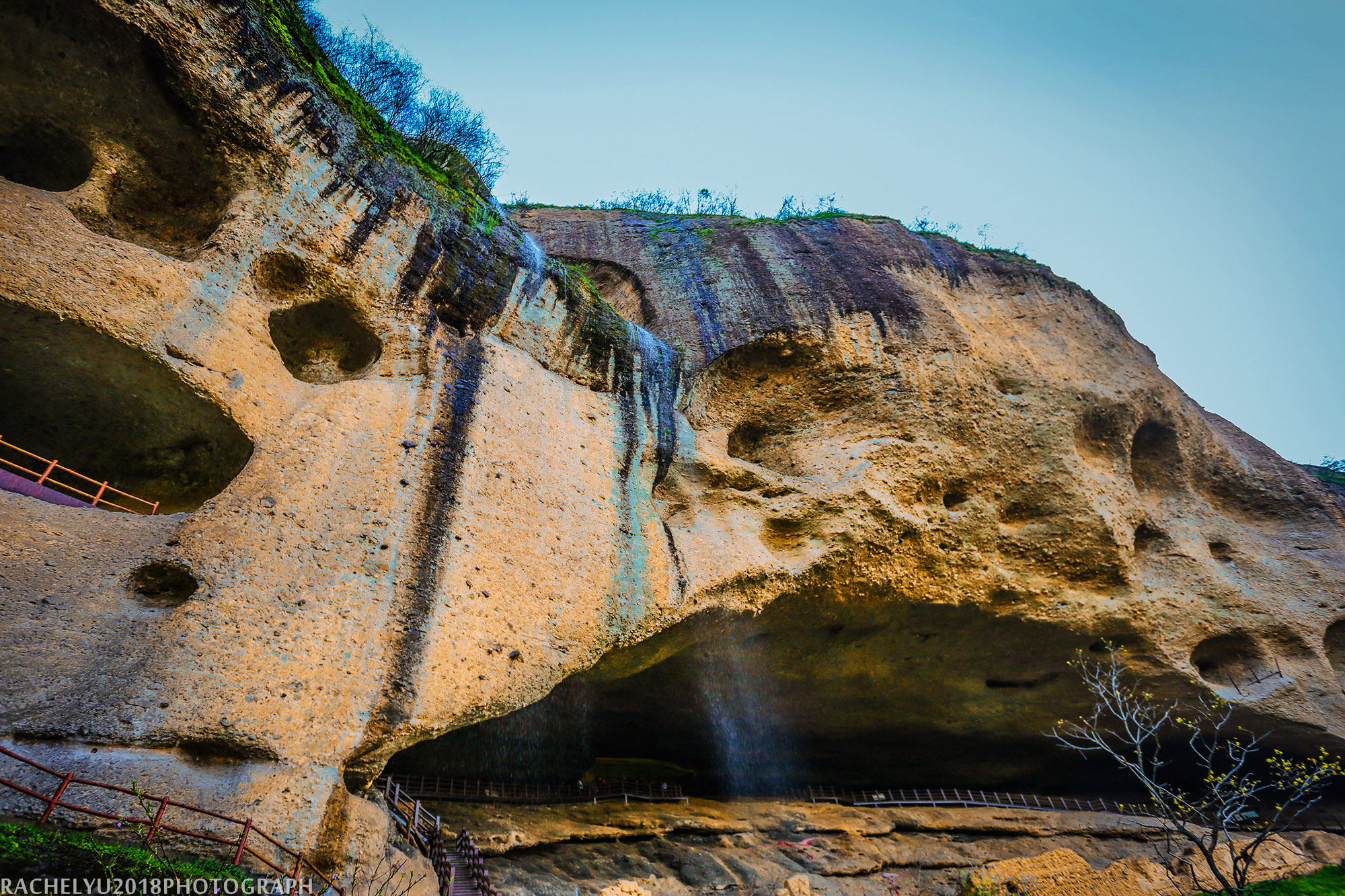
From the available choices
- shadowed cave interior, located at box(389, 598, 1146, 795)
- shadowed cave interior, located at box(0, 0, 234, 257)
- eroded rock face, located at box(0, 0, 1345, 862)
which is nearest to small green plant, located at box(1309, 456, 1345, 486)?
eroded rock face, located at box(0, 0, 1345, 862)

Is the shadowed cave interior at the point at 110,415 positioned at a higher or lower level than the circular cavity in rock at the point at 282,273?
lower

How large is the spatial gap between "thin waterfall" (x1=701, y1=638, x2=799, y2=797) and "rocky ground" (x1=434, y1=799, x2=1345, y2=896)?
2.88 ft

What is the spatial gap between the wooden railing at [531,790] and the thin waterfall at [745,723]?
0.90 m

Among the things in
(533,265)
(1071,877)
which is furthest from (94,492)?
(1071,877)

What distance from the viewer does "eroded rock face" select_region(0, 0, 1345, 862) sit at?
4641 millimetres

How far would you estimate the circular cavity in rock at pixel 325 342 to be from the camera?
263 inches

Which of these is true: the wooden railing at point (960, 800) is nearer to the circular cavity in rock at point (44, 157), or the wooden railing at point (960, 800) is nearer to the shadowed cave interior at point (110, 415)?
the shadowed cave interior at point (110, 415)

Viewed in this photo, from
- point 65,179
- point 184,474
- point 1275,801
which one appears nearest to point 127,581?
point 184,474

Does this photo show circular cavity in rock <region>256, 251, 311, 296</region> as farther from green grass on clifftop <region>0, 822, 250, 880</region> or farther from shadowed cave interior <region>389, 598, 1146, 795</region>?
shadowed cave interior <region>389, 598, 1146, 795</region>

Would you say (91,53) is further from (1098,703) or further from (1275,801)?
(1275,801)

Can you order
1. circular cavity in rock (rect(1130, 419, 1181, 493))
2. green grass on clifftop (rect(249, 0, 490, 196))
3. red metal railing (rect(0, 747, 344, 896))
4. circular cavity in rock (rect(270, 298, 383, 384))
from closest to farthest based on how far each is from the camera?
red metal railing (rect(0, 747, 344, 896))
green grass on clifftop (rect(249, 0, 490, 196))
circular cavity in rock (rect(270, 298, 383, 384))
circular cavity in rock (rect(1130, 419, 1181, 493))

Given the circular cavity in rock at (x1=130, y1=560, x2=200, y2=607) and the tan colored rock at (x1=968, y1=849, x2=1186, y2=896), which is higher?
the circular cavity in rock at (x1=130, y1=560, x2=200, y2=607)

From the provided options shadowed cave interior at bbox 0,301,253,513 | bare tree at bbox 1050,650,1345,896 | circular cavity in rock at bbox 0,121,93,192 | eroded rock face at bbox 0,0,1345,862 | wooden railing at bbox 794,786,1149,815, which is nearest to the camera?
eroded rock face at bbox 0,0,1345,862

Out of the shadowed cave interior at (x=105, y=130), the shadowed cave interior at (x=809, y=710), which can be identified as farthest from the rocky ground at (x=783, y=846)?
the shadowed cave interior at (x=105, y=130)
